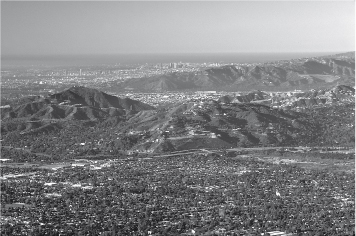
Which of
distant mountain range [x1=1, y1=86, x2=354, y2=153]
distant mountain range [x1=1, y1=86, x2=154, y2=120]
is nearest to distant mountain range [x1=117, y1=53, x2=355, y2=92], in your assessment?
distant mountain range [x1=1, y1=86, x2=154, y2=120]

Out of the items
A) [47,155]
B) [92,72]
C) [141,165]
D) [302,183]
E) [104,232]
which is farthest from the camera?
[92,72]

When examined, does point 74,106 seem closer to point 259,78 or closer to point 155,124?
point 155,124

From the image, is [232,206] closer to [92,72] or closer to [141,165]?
[141,165]

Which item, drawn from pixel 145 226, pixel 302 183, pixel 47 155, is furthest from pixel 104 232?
pixel 47 155

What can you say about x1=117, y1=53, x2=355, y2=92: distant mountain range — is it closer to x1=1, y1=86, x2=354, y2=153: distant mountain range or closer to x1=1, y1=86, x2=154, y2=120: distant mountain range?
x1=1, y1=86, x2=154, y2=120: distant mountain range

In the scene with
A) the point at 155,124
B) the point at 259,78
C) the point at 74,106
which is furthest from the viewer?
the point at 259,78

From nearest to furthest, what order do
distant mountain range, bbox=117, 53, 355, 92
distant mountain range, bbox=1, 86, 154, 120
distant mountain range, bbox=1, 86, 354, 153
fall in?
distant mountain range, bbox=1, 86, 354, 153 < distant mountain range, bbox=1, 86, 154, 120 < distant mountain range, bbox=117, 53, 355, 92

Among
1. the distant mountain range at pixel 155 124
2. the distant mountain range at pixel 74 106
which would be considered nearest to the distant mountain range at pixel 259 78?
the distant mountain range at pixel 74 106

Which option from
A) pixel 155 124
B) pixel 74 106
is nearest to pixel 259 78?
pixel 74 106
